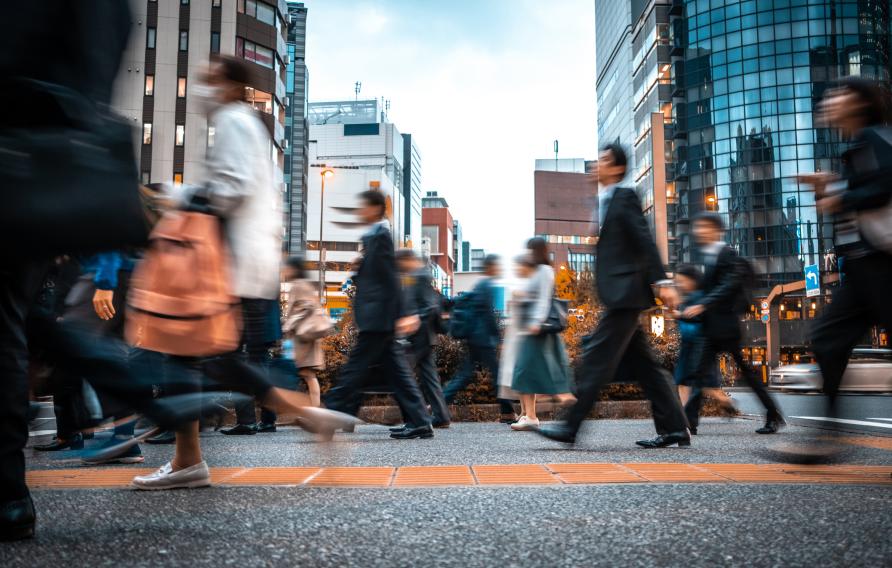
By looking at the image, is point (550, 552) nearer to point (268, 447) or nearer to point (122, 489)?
point (122, 489)

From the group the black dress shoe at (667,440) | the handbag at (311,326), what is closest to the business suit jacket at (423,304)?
the handbag at (311,326)

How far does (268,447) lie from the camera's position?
574 centimetres

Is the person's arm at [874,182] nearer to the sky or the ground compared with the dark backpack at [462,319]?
nearer to the sky

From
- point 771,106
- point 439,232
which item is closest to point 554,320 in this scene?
point 771,106

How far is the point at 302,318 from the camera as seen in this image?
25.9 feet

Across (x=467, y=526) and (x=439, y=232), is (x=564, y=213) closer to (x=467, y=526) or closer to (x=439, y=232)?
(x=439, y=232)

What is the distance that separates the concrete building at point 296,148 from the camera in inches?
4008

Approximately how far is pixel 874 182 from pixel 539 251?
4.37 meters

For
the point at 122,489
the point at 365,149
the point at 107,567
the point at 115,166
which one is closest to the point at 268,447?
the point at 122,489

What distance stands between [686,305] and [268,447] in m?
3.91

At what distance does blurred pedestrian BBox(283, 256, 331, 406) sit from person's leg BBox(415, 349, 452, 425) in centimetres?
103

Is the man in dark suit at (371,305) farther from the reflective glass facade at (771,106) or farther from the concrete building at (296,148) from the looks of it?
the concrete building at (296,148)

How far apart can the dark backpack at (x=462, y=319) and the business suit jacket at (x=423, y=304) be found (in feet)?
1.16

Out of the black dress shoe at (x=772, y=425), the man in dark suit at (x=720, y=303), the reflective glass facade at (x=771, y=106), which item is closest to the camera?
the man in dark suit at (x=720, y=303)
